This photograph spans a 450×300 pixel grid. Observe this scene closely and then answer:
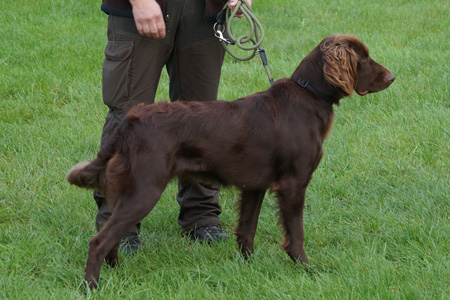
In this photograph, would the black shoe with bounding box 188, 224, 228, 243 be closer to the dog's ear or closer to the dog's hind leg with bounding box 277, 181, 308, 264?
the dog's hind leg with bounding box 277, 181, 308, 264

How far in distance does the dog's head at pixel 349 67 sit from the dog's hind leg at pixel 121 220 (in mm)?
1052

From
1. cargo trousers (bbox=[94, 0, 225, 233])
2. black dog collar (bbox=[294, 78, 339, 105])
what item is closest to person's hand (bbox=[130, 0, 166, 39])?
cargo trousers (bbox=[94, 0, 225, 233])

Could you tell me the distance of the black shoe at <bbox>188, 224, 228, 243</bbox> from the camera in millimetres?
3891

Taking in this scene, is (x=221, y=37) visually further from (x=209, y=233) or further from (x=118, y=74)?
(x=209, y=233)

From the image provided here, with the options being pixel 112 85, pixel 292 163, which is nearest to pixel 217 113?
pixel 292 163

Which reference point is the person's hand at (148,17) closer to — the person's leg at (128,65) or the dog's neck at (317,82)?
the person's leg at (128,65)

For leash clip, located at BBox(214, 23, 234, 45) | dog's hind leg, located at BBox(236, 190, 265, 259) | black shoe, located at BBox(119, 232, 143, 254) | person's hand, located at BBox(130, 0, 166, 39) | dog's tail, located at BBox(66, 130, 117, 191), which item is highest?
person's hand, located at BBox(130, 0, 166, 39)

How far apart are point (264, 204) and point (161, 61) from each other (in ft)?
4.00

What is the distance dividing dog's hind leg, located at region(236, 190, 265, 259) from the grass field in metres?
0.08

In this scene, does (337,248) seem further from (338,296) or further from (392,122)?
(392,122)

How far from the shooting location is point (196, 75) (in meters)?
3.85

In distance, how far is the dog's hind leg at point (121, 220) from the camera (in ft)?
10.4

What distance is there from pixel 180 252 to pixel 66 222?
82cm

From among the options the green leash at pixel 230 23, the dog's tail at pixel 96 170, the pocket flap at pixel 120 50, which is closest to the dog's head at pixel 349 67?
the green leash at pixel 230 23
